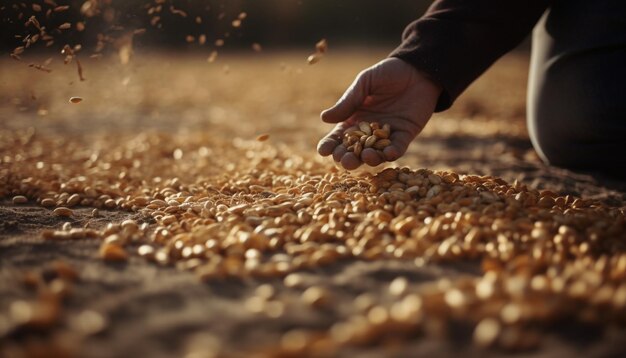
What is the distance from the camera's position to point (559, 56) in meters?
2.63

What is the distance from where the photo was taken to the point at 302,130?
4.70 metres

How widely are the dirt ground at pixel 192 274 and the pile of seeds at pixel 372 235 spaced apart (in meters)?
0.03

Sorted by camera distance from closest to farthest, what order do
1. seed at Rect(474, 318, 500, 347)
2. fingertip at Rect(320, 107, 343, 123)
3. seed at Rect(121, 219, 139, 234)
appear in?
1. seed at Rect(474, 318, 500, 347)
2. seed at Rect(121, 219, 139, 234)
3. fingertip at Rect(320, 107, 343, 123)

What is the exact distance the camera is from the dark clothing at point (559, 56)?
235 cm

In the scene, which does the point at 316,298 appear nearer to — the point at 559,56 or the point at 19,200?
the point at 19,200

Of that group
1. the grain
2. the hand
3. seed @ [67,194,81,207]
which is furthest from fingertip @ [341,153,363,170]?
the grain

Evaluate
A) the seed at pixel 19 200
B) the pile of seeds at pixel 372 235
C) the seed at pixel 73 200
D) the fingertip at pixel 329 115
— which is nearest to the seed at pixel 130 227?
the pile of seeds at pixel 372 235

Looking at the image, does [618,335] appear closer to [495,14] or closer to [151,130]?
[495,14]

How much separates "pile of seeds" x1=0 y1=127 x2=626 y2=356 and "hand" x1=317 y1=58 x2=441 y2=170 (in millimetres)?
92

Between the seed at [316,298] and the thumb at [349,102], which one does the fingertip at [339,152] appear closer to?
the thumb at [349,102]

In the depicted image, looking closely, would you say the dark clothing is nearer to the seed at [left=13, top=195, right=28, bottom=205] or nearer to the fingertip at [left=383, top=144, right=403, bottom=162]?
the fingertip at [left=383, top=144, right=403, bottom=162]

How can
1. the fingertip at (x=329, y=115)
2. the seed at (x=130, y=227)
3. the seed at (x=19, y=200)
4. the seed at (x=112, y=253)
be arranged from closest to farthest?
the seed at (x=112, y=253) < the seed at (x=130, y=227) < the fingertip at (x=329, y=115) < the seed at (x=19, y=200)

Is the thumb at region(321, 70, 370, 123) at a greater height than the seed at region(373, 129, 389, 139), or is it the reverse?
the thumb at region(321, 70, 370, 123)

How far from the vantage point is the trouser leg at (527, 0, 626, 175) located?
2402mm
